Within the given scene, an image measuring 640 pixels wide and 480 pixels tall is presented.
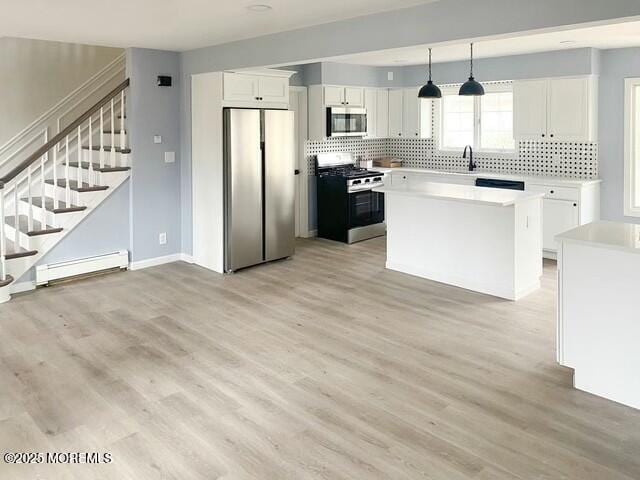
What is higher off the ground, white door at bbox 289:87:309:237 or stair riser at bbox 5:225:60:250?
white door at bbox 289:87:309:237

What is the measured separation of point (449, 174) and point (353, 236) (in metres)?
1.61

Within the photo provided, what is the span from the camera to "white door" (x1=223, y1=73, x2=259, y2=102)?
5891 mm

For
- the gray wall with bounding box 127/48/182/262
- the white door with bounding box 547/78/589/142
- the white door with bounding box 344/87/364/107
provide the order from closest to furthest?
the gray wall with bounding box 127/48/182/262 → the white door with bounding box 547/78/589/142 → the white door with bounding box 344/87/364/107

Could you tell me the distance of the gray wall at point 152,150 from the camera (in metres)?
6.16

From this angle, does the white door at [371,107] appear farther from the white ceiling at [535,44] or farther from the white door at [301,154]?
the white door at [301,154]

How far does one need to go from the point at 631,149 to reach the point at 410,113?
126 inches

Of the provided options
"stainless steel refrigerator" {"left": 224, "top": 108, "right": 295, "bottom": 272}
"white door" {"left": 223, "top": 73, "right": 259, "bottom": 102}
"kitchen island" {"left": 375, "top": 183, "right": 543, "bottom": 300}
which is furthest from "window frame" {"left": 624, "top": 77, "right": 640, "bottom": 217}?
"white door" {"left": 223, "top": 73, "right": 259, "bottom": 102}

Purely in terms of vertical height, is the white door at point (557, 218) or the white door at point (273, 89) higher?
the white door at point (273, 89)

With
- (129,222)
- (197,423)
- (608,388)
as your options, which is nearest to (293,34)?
(129,222)

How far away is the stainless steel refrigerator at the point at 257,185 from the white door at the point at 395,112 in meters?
2.70

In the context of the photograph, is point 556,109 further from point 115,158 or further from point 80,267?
A: point 80,267

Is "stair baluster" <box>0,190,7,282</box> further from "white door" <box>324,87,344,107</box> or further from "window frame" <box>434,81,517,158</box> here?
"window frame" <box>434,81,517,158</box>

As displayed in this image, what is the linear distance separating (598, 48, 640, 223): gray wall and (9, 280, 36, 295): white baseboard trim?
6.61 metres

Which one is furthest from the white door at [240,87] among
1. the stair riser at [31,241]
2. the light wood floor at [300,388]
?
the stair riser at [31,241]
